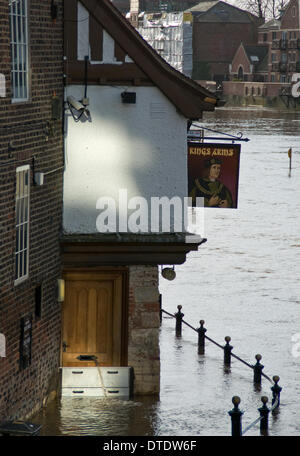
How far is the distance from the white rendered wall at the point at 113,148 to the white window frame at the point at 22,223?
1907 mm

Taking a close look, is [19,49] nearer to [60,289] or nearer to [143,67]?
[143,67]

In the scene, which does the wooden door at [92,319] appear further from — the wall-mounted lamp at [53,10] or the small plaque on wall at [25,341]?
the wall-mounted lamp at [53,10]

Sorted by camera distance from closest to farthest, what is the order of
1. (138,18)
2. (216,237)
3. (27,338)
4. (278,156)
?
1. (27,338)
2. (216,237)
3. (138,18)
4. (278,156)

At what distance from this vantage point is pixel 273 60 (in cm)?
16988

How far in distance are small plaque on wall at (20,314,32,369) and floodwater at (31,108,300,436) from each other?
111 centimetres

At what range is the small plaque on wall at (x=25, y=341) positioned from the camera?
17.2m

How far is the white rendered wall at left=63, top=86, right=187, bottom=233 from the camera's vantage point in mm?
19156

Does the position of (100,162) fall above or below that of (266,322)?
above

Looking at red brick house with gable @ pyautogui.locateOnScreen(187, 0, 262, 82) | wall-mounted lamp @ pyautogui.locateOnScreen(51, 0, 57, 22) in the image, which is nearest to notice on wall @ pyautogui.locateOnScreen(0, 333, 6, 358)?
wall-mounted lamp @ pyautogui.locateOnScreen(51, 0, 57, 22)

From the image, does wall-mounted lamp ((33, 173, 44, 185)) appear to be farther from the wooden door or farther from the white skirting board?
the white skirting board

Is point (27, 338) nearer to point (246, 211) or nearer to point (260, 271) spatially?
point (260, 271)

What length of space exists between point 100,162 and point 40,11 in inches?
116

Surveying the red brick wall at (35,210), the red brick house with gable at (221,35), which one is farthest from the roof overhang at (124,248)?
the red brick house with gable at (221,35)

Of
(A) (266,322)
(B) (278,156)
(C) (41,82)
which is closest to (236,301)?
(A) (266,322)
